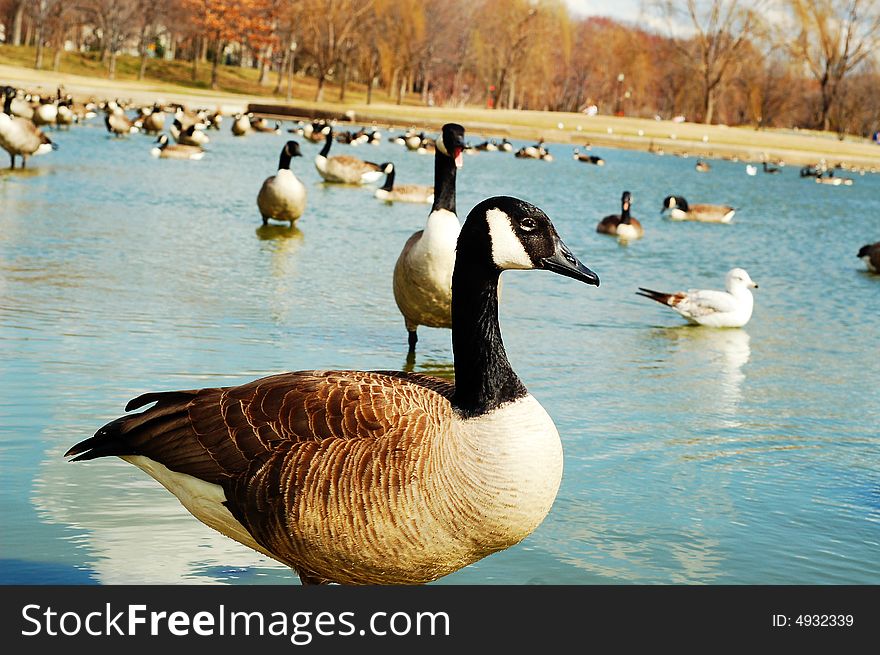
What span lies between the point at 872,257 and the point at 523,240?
13.9 meters

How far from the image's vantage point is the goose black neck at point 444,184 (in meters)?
7.82

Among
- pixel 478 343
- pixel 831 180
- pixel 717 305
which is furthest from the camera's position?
pixel 831 180

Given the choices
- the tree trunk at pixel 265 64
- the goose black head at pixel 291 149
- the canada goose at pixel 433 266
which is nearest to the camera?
the canada goose at pixel 433 266

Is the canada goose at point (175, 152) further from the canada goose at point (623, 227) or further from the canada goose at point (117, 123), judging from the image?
the canada goose at point (623, 227)

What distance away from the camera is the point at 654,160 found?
53.2m

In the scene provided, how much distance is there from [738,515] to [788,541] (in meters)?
0.39

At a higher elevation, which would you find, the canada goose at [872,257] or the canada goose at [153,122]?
the canada goose at [153,122]

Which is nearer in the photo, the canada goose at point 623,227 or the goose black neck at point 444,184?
the goose black neck at point 444,184

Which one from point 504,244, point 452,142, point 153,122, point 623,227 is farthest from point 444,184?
point 153,122

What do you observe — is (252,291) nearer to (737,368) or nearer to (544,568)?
(737,368)

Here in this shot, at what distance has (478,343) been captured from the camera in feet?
12.8

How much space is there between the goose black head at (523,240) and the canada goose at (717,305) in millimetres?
7308

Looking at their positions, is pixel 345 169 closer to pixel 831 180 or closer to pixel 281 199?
pixel 281 199

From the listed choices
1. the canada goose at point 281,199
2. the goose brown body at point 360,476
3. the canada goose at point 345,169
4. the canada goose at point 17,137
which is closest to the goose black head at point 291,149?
the canada goose at point 281,199
